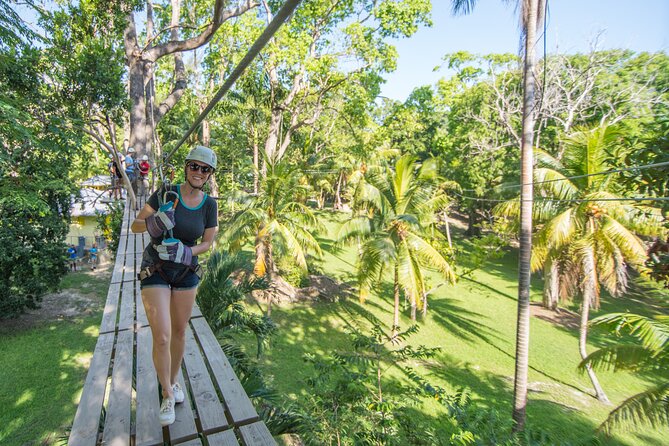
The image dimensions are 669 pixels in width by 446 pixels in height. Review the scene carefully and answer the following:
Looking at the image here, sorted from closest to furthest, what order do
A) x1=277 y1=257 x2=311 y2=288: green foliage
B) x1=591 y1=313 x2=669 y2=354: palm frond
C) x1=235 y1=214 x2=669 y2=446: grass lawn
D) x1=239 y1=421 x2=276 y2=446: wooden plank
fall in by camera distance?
x1=239 y1=421 x2=276 y2=446: wooden plank, x1=591 y1=313 x2=669 y2=354: palm frond, x1=235 y1=214 x2=669 y2=446: grass lawn, x1=277 y1=257 x2=311 y2=288: green foliage

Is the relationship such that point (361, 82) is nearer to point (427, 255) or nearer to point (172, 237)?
point (427, 255)

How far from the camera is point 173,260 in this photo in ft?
7.60

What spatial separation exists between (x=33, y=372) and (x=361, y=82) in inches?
632

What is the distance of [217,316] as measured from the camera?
571 centimetres

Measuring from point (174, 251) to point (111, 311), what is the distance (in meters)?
2.02

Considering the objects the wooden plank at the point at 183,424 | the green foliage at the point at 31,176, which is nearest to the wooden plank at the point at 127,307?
the wooden plank at the point at 183,424

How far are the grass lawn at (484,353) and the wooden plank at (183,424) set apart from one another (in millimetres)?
7068

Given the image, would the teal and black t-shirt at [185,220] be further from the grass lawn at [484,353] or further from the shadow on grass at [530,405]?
the shadow on grass at [530,405]

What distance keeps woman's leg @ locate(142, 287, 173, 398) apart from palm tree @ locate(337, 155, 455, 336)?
9.94 m

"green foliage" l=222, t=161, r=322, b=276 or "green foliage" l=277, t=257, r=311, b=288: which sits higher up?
"green foliage" l=222, t=161, r=322, b=276

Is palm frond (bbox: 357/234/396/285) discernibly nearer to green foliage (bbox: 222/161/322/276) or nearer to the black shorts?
green foliage (bbox: 222/161/322/276)

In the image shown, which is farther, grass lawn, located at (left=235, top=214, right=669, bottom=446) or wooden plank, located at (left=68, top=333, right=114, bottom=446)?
grass lawn, located at (left=235, top=214, right=669, bottom=446)

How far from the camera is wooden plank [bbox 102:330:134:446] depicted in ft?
7.15

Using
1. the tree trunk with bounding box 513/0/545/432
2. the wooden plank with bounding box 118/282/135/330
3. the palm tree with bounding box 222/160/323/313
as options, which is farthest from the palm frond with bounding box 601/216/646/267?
the wooden plank with bounding box 118/282/135/330
